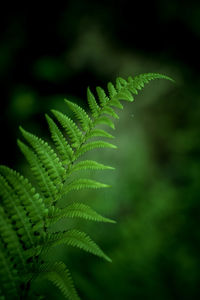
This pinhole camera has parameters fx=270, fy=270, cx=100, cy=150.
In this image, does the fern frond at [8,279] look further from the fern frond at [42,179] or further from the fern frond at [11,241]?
the fern frond at [42,179]

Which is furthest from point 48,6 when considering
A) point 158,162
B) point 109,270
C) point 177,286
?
point 177,286

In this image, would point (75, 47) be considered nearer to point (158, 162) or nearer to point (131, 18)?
point (131, 18)

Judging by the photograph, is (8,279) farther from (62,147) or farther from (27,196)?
(62,147)

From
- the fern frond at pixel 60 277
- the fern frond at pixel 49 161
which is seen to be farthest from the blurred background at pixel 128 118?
the fern frond at pixel 49 161

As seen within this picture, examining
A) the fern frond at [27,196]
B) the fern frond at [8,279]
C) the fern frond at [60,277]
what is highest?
the fern frond at [27,196]

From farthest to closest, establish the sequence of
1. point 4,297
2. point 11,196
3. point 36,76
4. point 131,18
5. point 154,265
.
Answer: point 131,18
point 36,76
point 154,265
point 11,196
point 4,297
